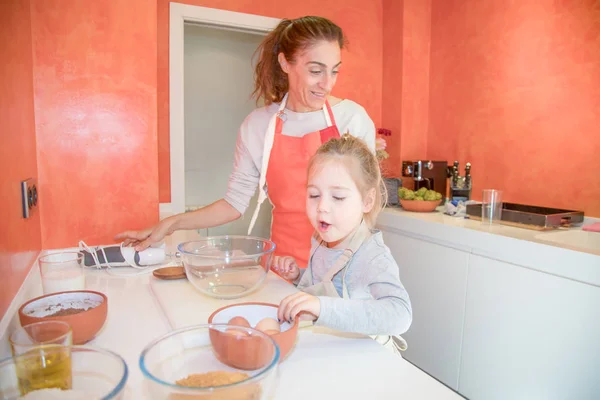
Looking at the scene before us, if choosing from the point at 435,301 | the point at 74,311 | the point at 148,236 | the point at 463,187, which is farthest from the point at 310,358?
the point at 463,187

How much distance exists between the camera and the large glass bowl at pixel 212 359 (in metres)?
0.48

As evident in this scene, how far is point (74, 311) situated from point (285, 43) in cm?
112

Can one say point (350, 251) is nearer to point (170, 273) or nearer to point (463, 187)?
point (170, 273)

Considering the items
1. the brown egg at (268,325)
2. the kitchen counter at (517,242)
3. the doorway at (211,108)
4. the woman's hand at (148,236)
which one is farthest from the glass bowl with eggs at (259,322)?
the doorway at (211,108)

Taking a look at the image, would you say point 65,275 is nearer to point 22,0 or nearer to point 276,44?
point 22,0

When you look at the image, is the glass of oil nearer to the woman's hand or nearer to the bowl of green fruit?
the woman's hand

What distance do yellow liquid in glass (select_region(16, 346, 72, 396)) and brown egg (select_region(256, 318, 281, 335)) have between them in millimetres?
309

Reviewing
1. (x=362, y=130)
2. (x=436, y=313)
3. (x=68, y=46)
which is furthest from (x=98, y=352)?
(x=436, y=313)

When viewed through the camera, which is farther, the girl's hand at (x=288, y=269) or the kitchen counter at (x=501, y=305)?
the kitchen counter at (x=501, y=305)

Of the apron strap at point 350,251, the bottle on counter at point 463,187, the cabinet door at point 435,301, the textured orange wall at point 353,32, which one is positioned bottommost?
the cabinet door at point 435,301

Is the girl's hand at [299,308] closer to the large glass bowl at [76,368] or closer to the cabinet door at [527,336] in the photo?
the large glass bowl at [76,368]

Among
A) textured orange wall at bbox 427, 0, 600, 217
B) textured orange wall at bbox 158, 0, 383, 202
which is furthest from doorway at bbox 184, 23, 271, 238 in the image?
textured orange wall at bbox 427, 0, 600, 217

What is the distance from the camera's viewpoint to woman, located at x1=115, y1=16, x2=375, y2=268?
4.73ft

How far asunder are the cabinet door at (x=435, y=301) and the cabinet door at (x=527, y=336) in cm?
6
